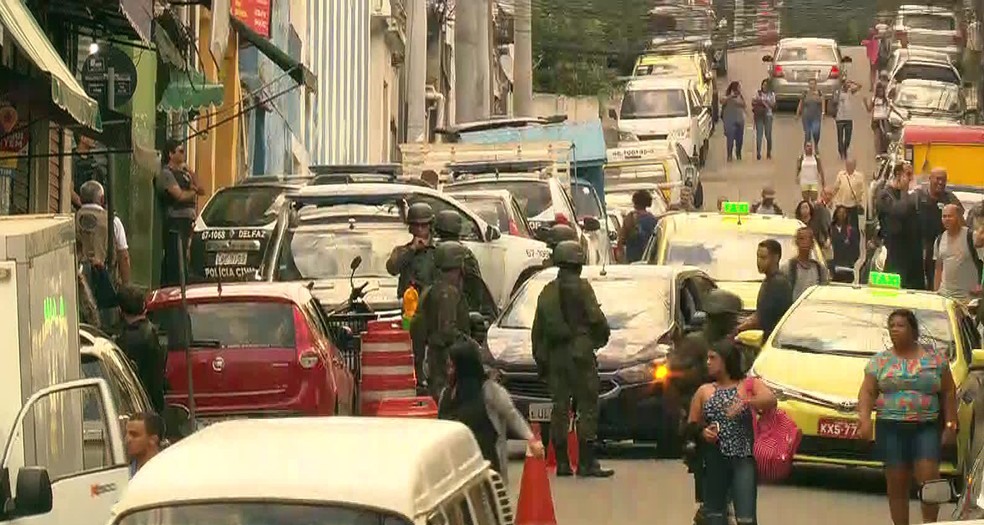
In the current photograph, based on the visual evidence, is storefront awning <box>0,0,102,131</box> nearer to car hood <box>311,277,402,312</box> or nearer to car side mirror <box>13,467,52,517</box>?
car hood <box>311,277,402,312</box>

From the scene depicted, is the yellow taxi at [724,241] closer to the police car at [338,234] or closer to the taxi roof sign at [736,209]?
the taxi roof sign at [736,209]

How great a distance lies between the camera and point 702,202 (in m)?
50.8

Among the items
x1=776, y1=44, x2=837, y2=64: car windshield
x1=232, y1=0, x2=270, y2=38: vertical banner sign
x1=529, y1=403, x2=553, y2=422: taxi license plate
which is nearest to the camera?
x1=529, y1=403, x2=553, y2=422: taxi license plate

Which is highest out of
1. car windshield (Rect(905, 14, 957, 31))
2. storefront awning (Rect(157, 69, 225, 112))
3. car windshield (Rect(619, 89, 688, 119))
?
car windshield (Rect(905, 14, 957, 31))

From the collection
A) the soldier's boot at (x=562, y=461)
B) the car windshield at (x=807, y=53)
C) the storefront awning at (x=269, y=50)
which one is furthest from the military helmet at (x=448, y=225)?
the car windshield at (x=807, y=53)

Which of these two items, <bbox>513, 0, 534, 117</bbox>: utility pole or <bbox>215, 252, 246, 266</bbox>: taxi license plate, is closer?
<bbox>215, 252, 246, 266</bbox>: taxi license plate

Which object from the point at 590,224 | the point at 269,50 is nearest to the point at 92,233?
the point at 590,224

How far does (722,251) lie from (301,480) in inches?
667

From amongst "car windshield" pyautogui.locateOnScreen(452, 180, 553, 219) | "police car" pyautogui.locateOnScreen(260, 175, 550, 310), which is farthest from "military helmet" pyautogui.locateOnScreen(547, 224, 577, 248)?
"car windshield" pyautogui.locateOnScreen(452, 180, 553, 219)

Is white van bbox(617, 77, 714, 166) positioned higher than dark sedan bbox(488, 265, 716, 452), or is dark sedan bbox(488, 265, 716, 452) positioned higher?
white van bbox(617, 77, 714, 166)

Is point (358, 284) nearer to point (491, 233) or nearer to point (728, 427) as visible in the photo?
point (491, 233)

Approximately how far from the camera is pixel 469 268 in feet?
61.3

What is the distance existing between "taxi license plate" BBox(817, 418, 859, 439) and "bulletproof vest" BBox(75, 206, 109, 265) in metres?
5.47

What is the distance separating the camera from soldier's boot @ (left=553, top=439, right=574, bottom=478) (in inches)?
741
